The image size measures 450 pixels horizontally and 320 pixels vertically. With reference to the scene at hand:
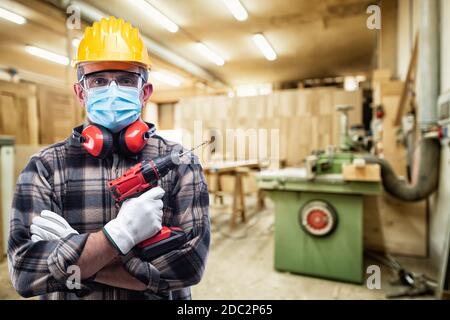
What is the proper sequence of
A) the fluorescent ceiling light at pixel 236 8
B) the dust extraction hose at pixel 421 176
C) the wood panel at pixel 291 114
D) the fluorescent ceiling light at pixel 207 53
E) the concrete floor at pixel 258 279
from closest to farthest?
1. the fluorescent ceiling light at pixel 236 8
2. the fluorescent ceiling light at pixel 207 53
3. the concrete floor at pixel 258 279
4. the dust extraction hose at pixel 421 176
5. the wood panel at pixel 291 114

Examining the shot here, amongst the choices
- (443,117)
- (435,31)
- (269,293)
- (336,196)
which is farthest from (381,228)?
(435,31)

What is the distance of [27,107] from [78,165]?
490mm

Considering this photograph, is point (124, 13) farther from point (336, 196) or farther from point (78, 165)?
point (336, 196)

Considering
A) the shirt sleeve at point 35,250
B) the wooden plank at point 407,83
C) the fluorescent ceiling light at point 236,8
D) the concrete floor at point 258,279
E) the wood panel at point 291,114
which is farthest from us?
the wood panel at point 291,114

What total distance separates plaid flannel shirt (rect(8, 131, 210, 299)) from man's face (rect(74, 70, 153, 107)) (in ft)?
0.39

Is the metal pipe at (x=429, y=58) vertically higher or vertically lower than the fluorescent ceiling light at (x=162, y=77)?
higher

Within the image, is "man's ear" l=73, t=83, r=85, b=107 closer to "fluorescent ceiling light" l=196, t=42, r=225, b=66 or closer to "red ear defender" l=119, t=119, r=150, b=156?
"red ear defender" l=119, t=119, r=150, b=156

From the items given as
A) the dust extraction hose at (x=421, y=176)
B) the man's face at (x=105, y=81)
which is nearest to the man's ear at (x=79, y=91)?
the man's face at (x=105, y=81)

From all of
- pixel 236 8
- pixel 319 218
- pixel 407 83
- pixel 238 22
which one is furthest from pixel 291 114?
pixel 236 8

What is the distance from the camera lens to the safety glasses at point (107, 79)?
1.77 feet

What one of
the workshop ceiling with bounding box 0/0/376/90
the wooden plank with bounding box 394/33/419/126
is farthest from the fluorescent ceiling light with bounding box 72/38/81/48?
the wooden plank with bounding box 394/33/419/126

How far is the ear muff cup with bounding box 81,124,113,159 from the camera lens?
1.74 ft

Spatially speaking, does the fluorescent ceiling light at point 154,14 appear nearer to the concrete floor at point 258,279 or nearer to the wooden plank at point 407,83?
the concrete floor at point 258,279

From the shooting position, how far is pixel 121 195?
0.51 metres
